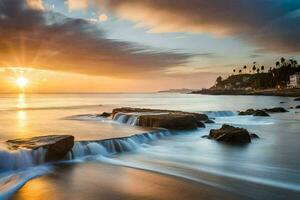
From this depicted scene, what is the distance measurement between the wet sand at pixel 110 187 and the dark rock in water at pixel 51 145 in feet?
2.84

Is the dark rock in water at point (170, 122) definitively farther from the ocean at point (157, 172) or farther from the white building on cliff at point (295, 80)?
the white building on cliff at point (295, 80)

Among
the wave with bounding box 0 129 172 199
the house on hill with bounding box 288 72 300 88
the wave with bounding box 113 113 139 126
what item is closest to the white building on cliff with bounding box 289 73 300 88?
the house on hill with bounding box 288 72 300 88

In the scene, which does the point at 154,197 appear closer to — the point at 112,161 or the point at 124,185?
the point at 124,185

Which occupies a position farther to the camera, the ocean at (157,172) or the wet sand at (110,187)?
the ocean at (157,172)

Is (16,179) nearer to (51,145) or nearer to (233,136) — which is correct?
(51,145)

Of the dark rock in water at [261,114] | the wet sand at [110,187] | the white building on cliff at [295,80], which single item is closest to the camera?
the wet sand at [110,187]

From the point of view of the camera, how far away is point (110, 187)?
10930mm

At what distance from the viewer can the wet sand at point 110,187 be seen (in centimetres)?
1001

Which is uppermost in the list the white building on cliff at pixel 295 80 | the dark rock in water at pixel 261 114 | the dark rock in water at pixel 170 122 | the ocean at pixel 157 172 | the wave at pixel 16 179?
the white building on cliff at pixel 295 80

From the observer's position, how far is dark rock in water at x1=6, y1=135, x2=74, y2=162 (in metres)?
13.7

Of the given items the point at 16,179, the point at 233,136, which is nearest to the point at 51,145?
the point at 16,179

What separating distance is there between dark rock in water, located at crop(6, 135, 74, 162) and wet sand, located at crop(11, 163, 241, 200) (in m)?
0.87

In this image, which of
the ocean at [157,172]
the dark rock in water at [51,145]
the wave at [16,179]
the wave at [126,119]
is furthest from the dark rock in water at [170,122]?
the wave at [16,179]

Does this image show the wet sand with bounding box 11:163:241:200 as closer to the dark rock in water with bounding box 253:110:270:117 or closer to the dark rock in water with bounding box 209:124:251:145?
the dark rock in water with bounding box 209:124:251:145
